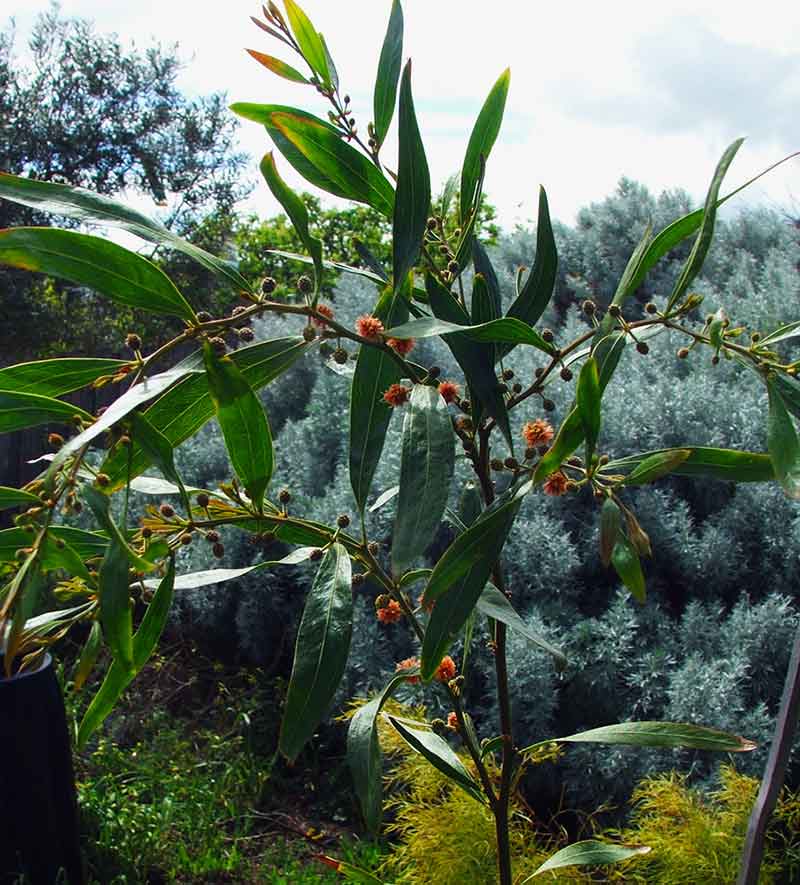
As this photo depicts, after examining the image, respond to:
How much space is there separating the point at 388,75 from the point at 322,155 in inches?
5.1

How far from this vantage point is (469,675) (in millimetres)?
3250

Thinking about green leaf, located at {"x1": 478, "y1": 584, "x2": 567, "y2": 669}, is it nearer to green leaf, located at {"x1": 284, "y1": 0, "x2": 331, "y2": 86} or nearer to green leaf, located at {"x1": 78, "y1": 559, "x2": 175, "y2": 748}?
green leaf, located at {"x1": 78, "y1": 559, "x2": 175, "y2": 748}

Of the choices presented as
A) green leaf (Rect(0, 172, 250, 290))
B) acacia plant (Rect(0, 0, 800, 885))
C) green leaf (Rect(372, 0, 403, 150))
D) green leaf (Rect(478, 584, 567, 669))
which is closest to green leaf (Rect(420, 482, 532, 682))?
acacia plant (Rect(0, 0, 800, 885))

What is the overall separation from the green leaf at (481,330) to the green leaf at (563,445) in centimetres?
16

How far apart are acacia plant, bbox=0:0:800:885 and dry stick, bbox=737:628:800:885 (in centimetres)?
10

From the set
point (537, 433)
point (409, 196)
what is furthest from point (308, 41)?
point (537, 433)

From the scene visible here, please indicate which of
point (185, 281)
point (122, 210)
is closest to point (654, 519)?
point (122, 210)

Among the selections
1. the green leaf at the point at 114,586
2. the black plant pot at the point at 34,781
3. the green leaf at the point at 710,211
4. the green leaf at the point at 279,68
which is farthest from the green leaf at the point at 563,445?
the black plant pot at the point at 34,781

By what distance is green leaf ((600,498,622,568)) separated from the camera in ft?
2.89

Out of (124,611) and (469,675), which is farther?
(469,675)

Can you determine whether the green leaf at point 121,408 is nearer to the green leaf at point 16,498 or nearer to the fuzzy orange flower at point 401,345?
the green leaf at point 16,498

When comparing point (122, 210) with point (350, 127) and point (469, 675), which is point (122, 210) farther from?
point (469, 675)

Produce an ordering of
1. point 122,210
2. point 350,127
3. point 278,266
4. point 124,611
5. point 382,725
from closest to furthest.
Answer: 1. point 124,611
2. point 122,210
3. point 350,127
4. point 382,725
5. point 278,266

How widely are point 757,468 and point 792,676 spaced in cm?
41
